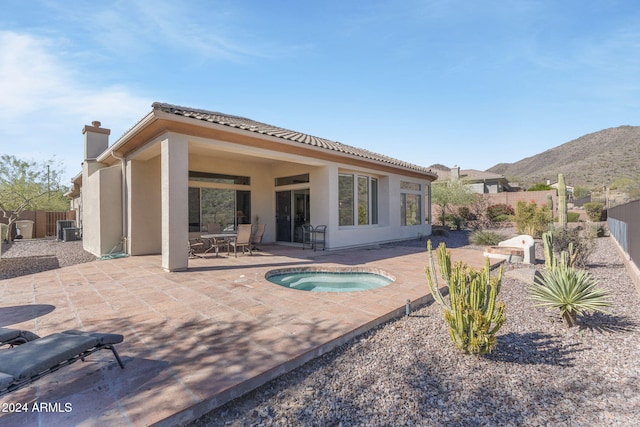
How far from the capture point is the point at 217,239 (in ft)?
36.1

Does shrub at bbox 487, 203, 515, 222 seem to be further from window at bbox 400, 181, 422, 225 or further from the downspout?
the downspout

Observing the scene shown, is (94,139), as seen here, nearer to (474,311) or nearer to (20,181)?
(20,181)

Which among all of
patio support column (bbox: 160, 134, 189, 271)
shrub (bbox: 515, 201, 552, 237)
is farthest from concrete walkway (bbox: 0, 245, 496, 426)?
shrub (bbox: 515, 201, 552, 237)

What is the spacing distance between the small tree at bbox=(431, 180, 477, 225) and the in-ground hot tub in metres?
17.2

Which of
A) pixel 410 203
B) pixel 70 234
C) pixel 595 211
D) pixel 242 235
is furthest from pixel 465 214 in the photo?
pixel 70 234

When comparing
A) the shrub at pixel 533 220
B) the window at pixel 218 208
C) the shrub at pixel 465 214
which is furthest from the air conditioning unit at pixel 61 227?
the shrub at pixel 465 214

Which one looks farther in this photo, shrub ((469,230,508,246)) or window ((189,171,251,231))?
shrub ((469,230,508,246))

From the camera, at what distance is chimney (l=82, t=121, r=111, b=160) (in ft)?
42.9

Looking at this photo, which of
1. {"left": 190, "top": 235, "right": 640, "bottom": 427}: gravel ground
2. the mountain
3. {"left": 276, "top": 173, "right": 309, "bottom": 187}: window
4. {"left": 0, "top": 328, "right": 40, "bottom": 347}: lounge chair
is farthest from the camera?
the mountain

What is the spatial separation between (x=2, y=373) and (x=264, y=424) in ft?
6.61

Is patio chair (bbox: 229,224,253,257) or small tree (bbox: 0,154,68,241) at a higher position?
small tree (bbox: 0,154,68,241)

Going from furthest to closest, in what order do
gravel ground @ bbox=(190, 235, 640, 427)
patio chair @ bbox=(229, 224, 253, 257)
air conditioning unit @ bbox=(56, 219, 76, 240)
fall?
air conditioning unit @ bbox=(56, 219, 76, 240), patio chair @ bbox=(229, 224, 253, 257), gravel ground @ bbox=(190, 235, 640, 427)

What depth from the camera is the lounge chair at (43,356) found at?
2236 millimetres

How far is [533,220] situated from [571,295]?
40.9ft
